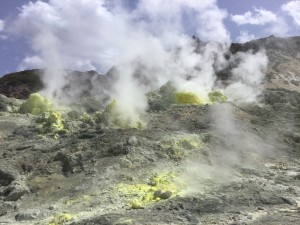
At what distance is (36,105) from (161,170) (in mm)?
15444

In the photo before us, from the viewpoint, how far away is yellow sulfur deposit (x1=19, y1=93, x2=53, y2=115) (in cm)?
3217

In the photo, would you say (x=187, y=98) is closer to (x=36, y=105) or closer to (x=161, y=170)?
(x=36, y=105)

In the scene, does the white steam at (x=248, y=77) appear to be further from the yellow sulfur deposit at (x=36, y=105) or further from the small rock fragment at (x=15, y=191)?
the small rock fragment at (x=15, y=191)

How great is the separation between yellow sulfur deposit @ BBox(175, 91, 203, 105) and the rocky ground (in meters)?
2.02

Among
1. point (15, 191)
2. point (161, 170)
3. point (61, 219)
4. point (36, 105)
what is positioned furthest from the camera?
point (36, 105)

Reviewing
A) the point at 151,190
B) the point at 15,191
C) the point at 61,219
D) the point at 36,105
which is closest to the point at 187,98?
the point at 36,105

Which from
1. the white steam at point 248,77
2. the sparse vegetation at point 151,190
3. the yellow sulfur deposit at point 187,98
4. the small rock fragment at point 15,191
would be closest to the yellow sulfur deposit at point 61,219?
the sparse vegetation at point 151,190

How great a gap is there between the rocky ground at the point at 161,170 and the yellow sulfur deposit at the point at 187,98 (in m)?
2.02

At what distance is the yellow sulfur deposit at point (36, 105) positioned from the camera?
106 feet

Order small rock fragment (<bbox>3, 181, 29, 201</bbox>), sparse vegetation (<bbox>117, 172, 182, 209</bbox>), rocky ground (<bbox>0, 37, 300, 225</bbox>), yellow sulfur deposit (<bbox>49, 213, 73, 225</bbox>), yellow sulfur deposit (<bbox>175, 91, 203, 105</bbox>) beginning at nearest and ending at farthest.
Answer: yellow sulfur deposit (<bbox>49, 213, 73, 225</bbox>), rocky ground (<bbox>0, 37, 300, 225</bbox>), sparse vegetation (<bbox>117, 172, 182, 209</bbox>), small rock fragment (<bbox>3, 181, 29, 201</bbox>), yellow sulfur deposit (<bbox>175, 91, 203, 105</bbox>)

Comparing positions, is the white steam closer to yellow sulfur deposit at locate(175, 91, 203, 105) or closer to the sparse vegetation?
yellow sulfur deposit at locate(175, 91, 203, 105)

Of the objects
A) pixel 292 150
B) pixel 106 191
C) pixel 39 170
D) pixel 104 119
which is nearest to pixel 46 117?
pixel 104 119

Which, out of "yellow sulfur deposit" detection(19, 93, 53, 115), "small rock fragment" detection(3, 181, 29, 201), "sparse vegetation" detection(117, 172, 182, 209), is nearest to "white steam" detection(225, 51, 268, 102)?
"yellow sulfur deposit" detection(19, 93, 53, 115)

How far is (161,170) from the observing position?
775 inches
